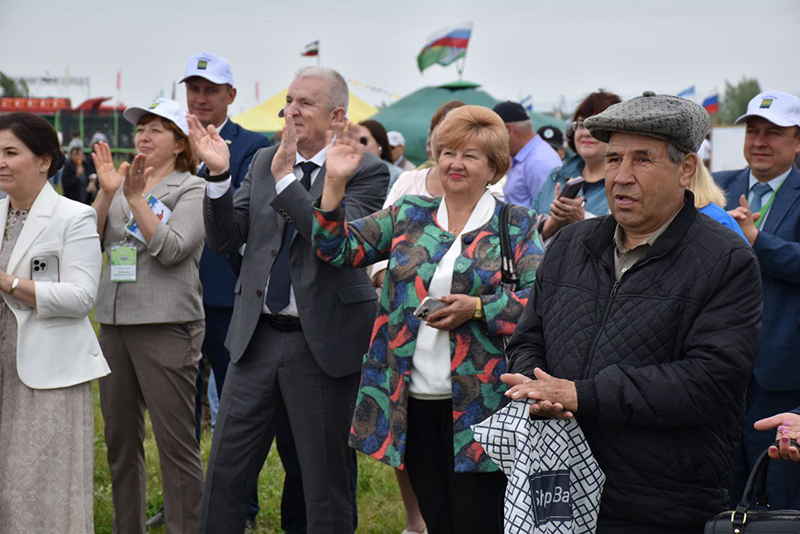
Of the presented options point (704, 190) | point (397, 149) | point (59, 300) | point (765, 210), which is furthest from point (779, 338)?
point (397, 149)

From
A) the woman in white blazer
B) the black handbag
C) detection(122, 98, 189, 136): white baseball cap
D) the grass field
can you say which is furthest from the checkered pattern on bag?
detection(122, 98, 189, 136): white baseball cap

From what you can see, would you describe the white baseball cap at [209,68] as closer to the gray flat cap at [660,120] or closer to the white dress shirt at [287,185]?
the white dress shirt at [287,185]

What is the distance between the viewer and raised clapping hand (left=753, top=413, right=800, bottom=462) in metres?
2.60

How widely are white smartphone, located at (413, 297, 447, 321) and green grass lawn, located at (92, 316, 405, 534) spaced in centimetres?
228

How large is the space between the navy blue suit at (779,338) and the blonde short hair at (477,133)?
4.26 ft

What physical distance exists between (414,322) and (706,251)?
1362 mm

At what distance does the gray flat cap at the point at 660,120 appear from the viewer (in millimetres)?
2822

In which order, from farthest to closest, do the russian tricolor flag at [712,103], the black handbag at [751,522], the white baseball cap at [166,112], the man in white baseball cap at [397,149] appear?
1. the russian tricolor flag at [712,103]
2. the man in white baseball cap at [397,149]
3. the white baseball cap at [166,112]
4. the black handbag at [751,522]

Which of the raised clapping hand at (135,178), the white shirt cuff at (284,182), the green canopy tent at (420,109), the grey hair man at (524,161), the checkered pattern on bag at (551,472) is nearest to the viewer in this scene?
the checkered pattern on bag at (551,472)

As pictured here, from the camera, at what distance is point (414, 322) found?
3.83 meters

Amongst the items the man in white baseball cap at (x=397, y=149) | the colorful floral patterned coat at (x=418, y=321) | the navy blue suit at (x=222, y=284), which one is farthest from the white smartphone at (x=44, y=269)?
the man in white baseball cap at (x=397, y=149)

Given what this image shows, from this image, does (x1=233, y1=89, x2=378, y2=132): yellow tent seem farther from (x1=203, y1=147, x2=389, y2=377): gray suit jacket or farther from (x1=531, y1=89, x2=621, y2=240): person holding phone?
(x1=203, y1=147, x2=389, y2=377): gray suit jacket

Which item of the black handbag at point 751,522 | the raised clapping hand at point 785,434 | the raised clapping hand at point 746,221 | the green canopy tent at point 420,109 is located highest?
the green canopy tent at point 420,109

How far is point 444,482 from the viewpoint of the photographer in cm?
392
